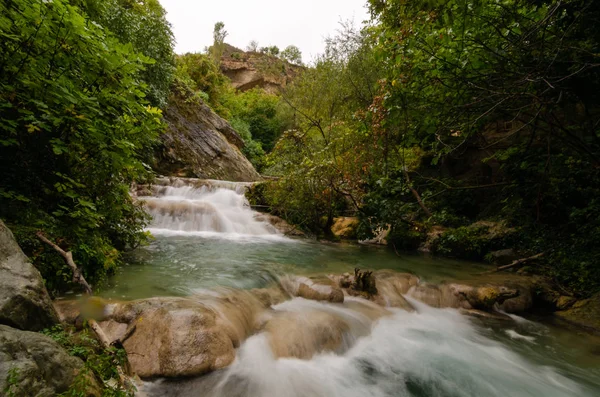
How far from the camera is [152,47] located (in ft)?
33.3

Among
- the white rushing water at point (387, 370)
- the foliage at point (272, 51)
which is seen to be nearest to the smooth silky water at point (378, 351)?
the white rushing water at point (387, 370)

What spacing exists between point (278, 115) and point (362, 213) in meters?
21.5

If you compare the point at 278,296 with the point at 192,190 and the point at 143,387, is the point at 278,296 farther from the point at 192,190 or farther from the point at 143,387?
the point at 192,190

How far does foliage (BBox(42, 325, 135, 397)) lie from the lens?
156cm

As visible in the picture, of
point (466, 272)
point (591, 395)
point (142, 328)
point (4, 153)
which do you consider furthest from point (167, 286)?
point (466, 272)

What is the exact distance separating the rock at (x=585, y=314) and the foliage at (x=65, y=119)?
6651mm

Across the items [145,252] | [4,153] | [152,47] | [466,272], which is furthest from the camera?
[152,47]

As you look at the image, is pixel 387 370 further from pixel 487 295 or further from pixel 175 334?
pixel 487 295

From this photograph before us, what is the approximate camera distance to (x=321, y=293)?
4.57 m

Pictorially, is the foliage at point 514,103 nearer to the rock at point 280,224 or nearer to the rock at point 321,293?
the rock at point 321,293

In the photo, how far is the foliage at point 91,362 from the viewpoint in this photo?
1.56 metres

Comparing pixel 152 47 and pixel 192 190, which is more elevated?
pixel 152 47

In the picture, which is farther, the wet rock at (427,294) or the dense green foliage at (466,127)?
the wet rock at (427,294)

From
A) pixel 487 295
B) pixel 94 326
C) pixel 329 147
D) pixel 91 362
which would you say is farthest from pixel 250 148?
pixel 91 362
